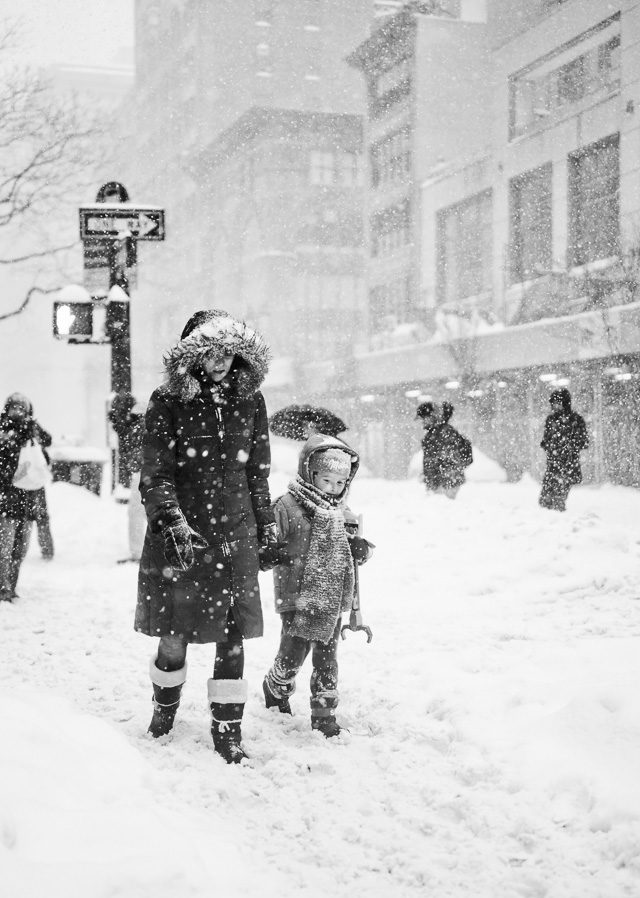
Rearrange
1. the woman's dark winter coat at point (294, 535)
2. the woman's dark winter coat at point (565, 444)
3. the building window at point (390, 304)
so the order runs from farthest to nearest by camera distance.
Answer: the building window at point (390, 304), the woman's dark winter coat at point (565, 444), the woman's dark winter coat at point (294, 535)

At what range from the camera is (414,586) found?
8594 mm

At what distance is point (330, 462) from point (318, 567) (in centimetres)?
52

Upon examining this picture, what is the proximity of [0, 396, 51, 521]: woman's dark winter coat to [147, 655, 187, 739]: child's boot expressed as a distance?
458cm

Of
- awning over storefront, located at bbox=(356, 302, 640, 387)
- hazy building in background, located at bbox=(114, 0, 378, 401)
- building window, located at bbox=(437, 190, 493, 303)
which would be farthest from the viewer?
hazy building in background, located at bbox=(114, 0, 378, 401)

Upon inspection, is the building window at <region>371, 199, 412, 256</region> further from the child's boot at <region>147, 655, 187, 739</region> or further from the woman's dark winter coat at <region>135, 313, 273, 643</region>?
the child's boot at <region>147, 655, 187, 739</region>


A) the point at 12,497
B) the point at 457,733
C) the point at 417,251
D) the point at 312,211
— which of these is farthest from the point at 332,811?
the point at 312,211

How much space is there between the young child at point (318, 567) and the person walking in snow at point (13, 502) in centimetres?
441

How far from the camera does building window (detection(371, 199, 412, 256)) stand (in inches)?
1459

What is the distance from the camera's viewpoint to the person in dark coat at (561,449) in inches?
494

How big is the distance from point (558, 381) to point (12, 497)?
17382 millimetres

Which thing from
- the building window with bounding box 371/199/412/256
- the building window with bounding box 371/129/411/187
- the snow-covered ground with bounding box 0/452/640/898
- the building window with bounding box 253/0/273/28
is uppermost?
the building window with bounding box 253/0/273/28

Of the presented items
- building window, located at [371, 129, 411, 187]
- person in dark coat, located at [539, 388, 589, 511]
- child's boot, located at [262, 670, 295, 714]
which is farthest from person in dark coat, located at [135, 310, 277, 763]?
building window, located at [371, 129, 411, 187]

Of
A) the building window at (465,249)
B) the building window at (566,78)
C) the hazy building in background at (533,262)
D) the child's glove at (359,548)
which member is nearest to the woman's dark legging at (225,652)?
the child's glove at (359,548)

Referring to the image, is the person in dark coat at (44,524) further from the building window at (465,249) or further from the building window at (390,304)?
the building window at (390,304)
